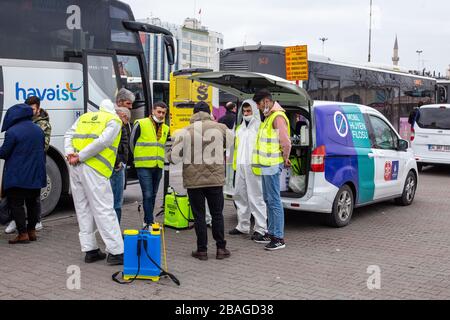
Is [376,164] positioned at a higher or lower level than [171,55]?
lower

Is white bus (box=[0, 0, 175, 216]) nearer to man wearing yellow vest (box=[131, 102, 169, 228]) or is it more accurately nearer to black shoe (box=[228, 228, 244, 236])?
man wearing yellow vest (box=[131, 102, 169, 228])

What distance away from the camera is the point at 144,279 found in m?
5.73

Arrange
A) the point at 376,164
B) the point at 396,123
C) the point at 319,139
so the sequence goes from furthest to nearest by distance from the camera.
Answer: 1. the point at 396,123
2. the point at 376,164
3. the point at 319,139

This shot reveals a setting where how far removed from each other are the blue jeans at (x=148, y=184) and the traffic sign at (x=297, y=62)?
6.21 meters

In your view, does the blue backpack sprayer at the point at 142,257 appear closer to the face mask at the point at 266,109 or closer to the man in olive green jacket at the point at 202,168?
the man in olive green jacket at the point at 202,168

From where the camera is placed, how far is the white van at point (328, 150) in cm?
795

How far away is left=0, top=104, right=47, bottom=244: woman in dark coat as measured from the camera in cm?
705

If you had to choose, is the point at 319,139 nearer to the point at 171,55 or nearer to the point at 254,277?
the point at 254,277

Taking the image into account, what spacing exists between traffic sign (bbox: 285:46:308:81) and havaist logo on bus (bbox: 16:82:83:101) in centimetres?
558

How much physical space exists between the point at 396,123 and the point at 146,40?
14.1m

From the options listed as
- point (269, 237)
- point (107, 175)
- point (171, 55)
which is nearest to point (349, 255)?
point (269, 237)

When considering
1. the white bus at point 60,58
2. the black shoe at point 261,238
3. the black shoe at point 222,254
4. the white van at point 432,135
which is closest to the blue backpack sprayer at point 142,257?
the black shoe at point 222,254

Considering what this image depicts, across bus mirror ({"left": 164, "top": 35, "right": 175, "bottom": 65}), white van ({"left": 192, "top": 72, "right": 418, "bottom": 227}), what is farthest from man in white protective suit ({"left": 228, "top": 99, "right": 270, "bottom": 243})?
bus mirror ({"left": 164, "top": 35, "right": 175, "bottom": 65})

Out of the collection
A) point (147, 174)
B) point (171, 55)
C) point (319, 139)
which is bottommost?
point (147, 174)
